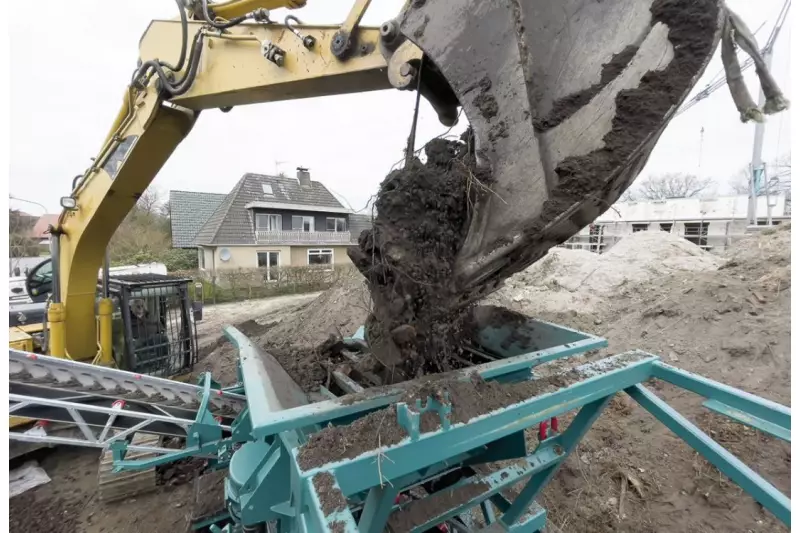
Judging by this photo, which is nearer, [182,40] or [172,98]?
[182,40]

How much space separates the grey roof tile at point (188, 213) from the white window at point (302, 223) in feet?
17.1

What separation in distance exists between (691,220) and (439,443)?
24.8 metres

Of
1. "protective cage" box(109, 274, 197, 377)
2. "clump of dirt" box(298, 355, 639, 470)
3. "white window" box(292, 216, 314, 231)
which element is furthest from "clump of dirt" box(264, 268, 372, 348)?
"white window" box(292, 216, 314, 231)

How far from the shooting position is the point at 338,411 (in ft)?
4.74

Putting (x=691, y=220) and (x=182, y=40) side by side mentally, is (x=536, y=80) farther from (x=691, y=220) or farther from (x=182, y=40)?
(x=691, y=220)

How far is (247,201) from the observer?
63.2 ft

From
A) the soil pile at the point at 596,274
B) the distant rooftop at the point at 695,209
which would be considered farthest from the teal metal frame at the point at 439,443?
the distant rooftop at the point at 695,209

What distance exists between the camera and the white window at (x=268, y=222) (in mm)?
18750

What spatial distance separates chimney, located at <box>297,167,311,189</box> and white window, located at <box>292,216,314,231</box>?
2605 millimetres

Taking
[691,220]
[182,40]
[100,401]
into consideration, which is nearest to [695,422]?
[100,401]

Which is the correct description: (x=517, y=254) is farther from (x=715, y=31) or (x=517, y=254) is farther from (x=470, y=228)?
(x=715, y=31)

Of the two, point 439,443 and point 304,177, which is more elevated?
point 304,177

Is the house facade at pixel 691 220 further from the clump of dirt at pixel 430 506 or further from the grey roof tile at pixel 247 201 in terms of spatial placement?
the clump of dirt at pixel 430 506

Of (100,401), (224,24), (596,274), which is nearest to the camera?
(224,24)
